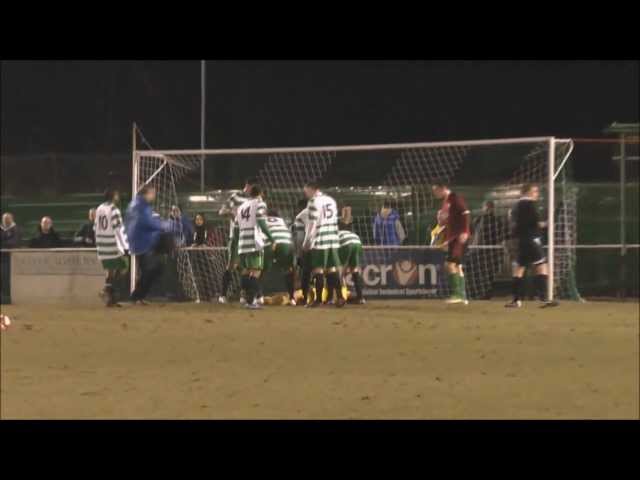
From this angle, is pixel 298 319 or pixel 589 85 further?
pixel 589 85

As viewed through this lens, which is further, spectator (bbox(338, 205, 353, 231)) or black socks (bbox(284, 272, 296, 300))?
spectator (bbox(338, 205, 353, 231))

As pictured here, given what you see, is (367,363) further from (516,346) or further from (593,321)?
(593,321)

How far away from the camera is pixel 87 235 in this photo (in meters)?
16.8

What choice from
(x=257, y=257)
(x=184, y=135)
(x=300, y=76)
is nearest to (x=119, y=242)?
(x=257, y=257)

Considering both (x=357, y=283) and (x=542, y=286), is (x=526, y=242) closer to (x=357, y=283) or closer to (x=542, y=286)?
(x=542, y=286)

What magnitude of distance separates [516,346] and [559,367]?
1349mm

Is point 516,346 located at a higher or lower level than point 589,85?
lower

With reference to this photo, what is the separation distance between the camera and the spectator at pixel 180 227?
1678 centimetres

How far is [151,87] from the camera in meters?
26.1

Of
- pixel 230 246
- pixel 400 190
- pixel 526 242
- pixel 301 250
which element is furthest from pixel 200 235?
pixel 526 242

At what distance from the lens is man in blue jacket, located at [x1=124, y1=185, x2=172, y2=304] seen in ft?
49.2

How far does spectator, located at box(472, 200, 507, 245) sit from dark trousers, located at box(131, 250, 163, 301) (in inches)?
222

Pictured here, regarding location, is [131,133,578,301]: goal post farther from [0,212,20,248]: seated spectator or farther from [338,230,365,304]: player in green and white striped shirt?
[0,212,20,248]: seated spectator

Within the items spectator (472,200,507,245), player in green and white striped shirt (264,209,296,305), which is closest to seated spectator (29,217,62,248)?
player in green and white striped shirt (264,209,296,305)
